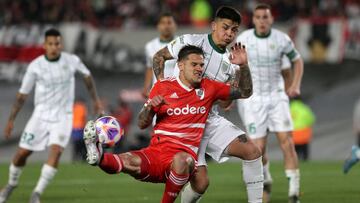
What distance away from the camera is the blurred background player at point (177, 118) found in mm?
9633

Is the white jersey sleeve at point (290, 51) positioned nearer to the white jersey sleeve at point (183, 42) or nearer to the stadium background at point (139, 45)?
the white jersey sleeve at point (183, 42)

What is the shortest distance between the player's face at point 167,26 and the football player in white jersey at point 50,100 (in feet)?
5.88

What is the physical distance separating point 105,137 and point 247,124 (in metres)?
3.79

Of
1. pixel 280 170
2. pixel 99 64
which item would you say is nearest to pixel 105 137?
pixel 280 170

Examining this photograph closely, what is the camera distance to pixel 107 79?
25.9m

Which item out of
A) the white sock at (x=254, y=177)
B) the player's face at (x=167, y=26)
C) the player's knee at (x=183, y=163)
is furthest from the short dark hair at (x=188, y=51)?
the player's face at (x=167, y=26)

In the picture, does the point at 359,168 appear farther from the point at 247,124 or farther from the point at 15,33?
the point at 15,33

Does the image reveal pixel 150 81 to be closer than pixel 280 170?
Yes

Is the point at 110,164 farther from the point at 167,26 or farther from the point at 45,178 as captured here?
the point at 167,26

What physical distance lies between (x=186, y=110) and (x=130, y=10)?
18687 millimetres

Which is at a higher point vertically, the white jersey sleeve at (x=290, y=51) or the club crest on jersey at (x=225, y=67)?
the club crest on jersey at (x=225, y=67)

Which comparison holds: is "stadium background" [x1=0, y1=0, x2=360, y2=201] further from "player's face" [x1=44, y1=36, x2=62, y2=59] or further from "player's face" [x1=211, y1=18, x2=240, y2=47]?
"player's face" [x1=211, y1=18, x2=240, y2=47]

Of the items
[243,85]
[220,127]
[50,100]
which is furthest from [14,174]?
[243,85]

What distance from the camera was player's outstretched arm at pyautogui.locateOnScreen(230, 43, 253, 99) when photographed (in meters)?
9.82
